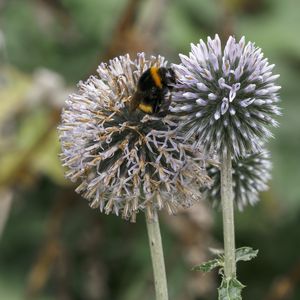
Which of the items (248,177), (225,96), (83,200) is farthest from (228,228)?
(83,200)

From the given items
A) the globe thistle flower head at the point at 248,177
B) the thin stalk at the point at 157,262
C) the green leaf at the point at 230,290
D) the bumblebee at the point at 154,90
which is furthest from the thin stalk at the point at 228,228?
the globe thistle flower head at the point at 248,177

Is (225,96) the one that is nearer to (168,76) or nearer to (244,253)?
(168,76)

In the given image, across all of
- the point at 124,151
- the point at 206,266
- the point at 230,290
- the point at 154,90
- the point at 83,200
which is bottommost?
the point at 230,290

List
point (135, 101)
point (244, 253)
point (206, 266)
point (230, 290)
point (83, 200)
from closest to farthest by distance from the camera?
point (230, 290), point (206, 266), point (244, 253), point (135, 101), point (83, 200)

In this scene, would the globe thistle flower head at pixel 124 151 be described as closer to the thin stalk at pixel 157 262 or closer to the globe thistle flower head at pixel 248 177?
the thin stalk at pixel 157 262

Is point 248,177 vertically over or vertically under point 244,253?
over

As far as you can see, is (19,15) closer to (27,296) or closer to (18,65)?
(18,65)

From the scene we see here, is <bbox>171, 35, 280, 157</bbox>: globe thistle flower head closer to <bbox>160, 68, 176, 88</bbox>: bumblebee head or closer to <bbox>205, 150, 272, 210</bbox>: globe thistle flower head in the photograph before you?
<bbox>160, 68, 176, 88</bbox>: bumblebee head
